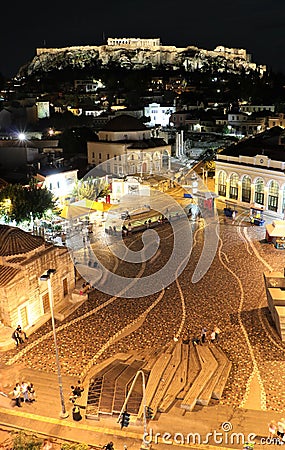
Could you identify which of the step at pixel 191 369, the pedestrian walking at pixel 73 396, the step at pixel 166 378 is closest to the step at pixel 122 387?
the step at pixel 166 378

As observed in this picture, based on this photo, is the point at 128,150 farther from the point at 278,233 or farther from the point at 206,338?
the point at 206,338

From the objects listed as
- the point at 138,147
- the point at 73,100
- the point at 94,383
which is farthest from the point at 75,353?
the point at 73,100

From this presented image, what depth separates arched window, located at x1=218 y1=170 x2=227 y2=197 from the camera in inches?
1711

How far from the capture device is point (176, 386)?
15.2 m

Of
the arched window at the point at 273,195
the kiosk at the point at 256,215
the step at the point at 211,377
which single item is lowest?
the step at the point at 211,377

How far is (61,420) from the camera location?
14.2m

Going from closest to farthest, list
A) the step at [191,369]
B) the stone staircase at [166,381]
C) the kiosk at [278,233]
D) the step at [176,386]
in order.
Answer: the stone staircase at [166,381] < the step at [176,386] < the step at [191,369] < the kiosk at [278,233]

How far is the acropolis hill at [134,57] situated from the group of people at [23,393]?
6531 inches

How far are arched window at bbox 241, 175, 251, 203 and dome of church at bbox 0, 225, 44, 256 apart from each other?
978 inches

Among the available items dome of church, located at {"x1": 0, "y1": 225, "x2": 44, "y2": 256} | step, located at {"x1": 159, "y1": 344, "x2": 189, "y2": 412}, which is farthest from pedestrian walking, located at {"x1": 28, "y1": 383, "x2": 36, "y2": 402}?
dome of church, located at {"x1": 0, "y1": 225, "x2": 44, "y2": 256}

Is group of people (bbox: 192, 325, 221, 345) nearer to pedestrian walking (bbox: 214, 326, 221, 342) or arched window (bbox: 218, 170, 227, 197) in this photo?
A: pedestrian walking (bbox: 214, 326, 221, 342)

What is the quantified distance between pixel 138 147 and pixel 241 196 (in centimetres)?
1780

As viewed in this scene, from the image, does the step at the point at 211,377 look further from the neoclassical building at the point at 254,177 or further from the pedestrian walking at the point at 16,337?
the neoclassical building at the point at 254,177

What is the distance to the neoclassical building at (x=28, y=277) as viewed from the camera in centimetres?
1877
